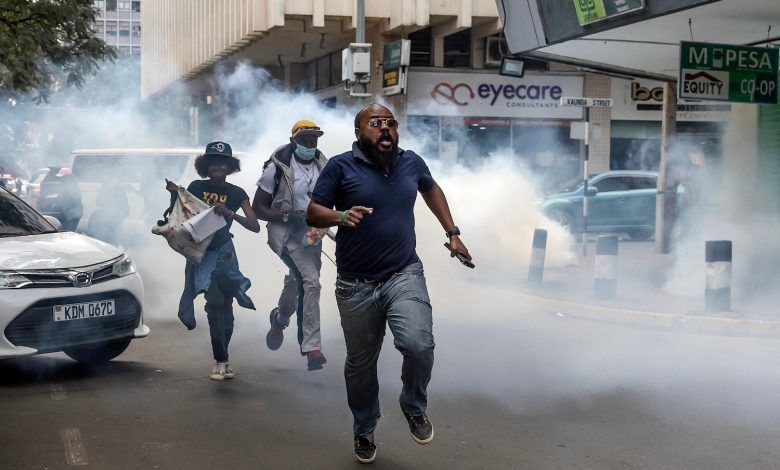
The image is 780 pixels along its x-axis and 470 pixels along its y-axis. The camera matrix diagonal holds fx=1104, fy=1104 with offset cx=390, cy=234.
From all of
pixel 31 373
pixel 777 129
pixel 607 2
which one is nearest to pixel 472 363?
pixel 31 373

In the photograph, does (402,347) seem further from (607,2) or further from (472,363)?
(607,2)

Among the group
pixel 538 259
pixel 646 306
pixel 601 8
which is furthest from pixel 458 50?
pixel 646 306

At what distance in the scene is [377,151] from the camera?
16.9ft

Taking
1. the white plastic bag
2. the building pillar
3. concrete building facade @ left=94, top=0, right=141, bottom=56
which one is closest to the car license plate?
the white plastic bag

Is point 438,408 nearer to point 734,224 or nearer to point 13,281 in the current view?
A: point 13,281

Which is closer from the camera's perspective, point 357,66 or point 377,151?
point 377,151

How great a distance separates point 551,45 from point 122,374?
24.2ft

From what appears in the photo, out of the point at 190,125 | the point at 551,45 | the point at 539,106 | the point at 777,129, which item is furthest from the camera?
the point at 190,125

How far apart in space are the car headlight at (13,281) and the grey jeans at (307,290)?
1725 mm

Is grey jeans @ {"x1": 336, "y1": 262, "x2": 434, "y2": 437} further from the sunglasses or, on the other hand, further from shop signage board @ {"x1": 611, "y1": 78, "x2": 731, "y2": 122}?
shop signage board @ {"x1": 611, "y1": 78, "x2": 731, "y2": 122}

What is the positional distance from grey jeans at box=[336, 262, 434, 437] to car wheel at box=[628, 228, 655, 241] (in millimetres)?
17525

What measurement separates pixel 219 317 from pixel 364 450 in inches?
94.8

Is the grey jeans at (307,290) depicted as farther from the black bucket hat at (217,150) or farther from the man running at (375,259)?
the man running at (375,259)

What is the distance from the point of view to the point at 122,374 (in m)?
7.65
